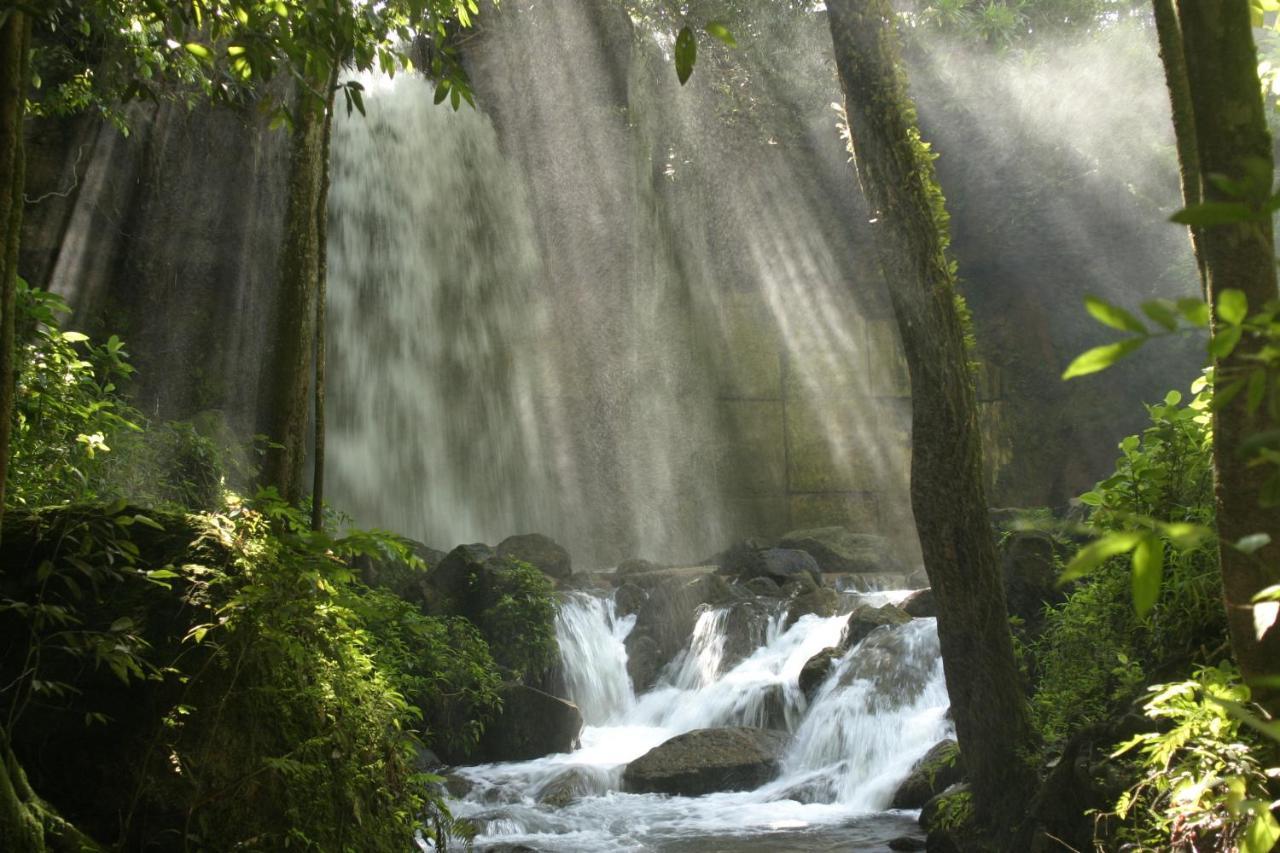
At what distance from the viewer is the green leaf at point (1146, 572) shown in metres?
0.92

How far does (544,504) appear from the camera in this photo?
18.3 meters

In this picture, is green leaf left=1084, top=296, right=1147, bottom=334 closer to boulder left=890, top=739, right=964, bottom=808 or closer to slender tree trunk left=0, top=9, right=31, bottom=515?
slender tree trunk left=0, top=9, right=31, bottom=515

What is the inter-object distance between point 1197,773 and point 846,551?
466 inches

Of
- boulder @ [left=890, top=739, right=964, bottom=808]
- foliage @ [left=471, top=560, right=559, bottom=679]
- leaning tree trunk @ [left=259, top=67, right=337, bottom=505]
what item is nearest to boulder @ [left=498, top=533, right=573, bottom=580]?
foliage @ [left=471, top=560, right=559, bottom=679]

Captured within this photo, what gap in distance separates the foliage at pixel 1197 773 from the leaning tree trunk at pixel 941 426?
1.54 metres

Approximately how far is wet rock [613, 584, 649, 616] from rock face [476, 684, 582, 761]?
264 cm

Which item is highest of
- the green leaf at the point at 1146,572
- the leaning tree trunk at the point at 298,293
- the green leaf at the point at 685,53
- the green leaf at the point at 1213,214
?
the leaning tree trunk at the point at 298,293

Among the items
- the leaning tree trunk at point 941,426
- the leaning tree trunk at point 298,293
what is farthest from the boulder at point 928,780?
the leaning tree trunk at point 298,293

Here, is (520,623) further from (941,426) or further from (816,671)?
(941,426)

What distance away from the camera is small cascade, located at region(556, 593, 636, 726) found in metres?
11.2

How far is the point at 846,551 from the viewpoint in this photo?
1491 centimetres

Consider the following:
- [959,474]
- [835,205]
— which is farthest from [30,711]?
[835,205]

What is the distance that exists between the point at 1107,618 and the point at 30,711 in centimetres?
452

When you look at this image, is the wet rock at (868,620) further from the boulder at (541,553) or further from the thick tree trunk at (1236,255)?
the thick tree trunk at (1236,255)
